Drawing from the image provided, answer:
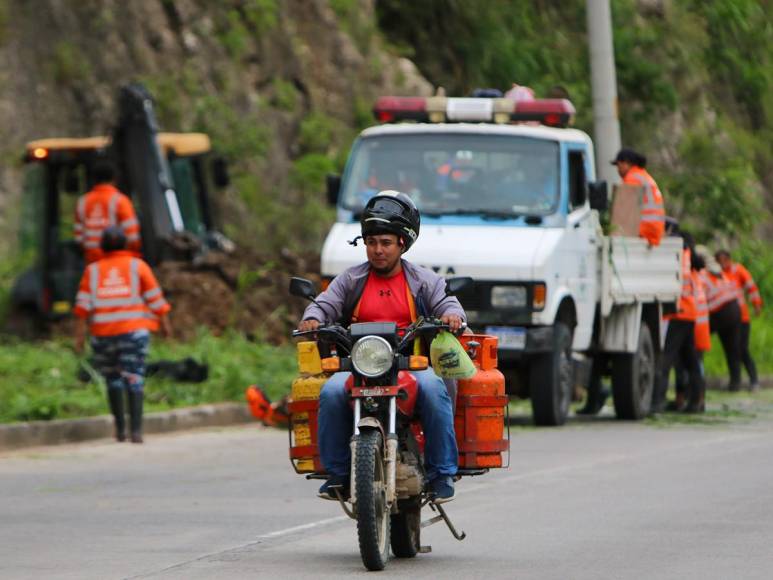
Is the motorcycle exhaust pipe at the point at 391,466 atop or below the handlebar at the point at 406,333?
below

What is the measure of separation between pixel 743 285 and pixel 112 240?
40.7ft

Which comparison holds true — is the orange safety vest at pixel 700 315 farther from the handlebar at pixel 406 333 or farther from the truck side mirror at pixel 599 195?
the handlebar at pixel 406 333

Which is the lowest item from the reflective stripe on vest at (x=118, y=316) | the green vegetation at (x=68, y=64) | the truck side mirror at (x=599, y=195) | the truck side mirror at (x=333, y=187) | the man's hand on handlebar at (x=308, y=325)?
the man's hand on handlebar at (x=308, y=325)

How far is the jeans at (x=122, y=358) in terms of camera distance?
16.6 m

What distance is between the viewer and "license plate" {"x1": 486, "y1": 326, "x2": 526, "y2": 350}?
17.5 metres

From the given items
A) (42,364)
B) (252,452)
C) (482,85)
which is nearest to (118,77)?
(482,85)

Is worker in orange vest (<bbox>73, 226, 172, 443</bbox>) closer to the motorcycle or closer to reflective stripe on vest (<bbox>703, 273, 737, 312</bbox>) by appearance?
the motorcycle

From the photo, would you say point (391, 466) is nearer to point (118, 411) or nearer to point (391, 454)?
point (391, 454)

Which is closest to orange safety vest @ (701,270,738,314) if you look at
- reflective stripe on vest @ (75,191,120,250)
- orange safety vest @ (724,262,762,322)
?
orange safety vest @ (724,262,762,322)

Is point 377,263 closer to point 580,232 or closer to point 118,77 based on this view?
point 580,232

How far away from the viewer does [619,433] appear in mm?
17969

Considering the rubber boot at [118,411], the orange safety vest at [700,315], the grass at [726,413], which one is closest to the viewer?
the rubber boot at [118,411]

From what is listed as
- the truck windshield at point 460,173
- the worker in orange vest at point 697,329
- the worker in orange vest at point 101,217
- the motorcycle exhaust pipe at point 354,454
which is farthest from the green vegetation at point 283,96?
the motorcycle exhaust pipe at point 354,454

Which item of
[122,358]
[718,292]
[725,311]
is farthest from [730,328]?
[122,358]
